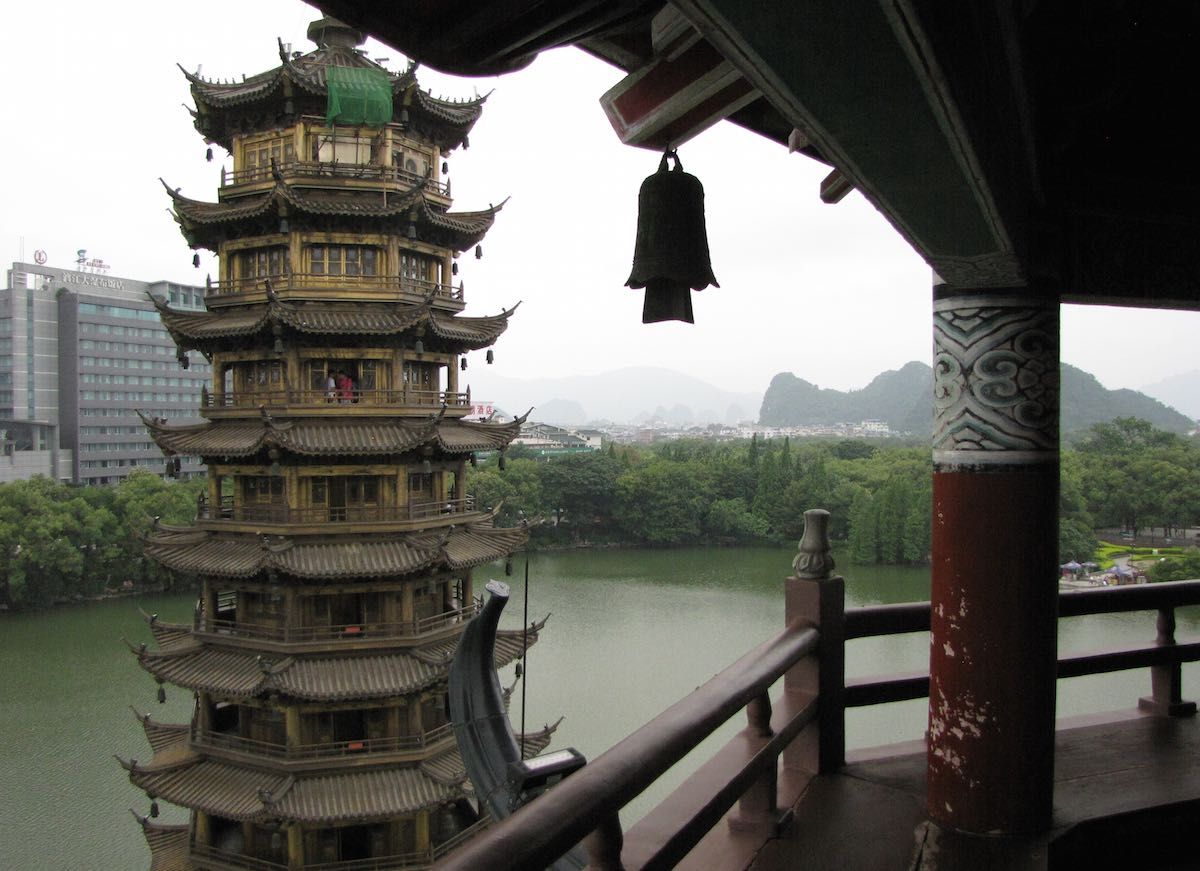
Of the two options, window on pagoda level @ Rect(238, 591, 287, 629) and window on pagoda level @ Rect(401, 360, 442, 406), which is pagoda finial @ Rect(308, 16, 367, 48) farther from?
window on pagoda level @ Rect(238, 591, 287, 629)

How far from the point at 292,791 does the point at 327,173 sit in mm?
6108

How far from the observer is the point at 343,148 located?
929 cm

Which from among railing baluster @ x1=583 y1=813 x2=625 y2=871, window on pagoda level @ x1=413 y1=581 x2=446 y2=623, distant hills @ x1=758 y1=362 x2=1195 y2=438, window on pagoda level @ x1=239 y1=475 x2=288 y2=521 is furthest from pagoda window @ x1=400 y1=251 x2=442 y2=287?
distant hills @ x1=758 y1=362 x2=1195 y2=438

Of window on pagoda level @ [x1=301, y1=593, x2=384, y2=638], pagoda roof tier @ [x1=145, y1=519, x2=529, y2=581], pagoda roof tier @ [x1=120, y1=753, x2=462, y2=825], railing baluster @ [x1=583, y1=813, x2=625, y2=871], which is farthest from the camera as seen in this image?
window on pagoda level @ [x1=301, y1=593, x2=384, y2=638]

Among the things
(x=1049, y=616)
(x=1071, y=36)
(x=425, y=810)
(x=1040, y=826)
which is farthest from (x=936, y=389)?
(x=425, y=810)

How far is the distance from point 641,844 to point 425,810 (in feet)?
25.7

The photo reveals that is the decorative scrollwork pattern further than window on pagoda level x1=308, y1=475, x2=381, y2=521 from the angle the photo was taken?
No

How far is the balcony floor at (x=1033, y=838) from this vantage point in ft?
6.52

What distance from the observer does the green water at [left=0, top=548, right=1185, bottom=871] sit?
1274 cm

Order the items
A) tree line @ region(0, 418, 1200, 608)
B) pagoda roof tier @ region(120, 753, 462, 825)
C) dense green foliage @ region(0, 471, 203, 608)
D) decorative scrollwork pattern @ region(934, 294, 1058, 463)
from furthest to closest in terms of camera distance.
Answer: tree line @ region(0, 418, 1200, 608) → dense green foliage @ region(0, 471, 203, 608) → pagoda roof tier @ region(120, 753, 462, 825) → decorative scrollwork pattern @ region(934, 294, 1058, 463)

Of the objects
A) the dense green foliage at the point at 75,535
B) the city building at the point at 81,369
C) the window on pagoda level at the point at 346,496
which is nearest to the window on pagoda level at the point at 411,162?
the window on pagoda level at the point at 346,496

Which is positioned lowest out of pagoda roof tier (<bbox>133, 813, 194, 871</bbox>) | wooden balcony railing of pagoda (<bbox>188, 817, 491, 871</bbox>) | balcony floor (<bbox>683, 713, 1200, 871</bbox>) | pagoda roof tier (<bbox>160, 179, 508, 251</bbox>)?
pagoda roof tier (<bbox>133, 813, 194, 871</bbox>)

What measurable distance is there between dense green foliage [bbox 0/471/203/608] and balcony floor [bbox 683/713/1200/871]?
77.1 ft

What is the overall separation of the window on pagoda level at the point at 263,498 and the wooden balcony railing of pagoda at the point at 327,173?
3.12 m
